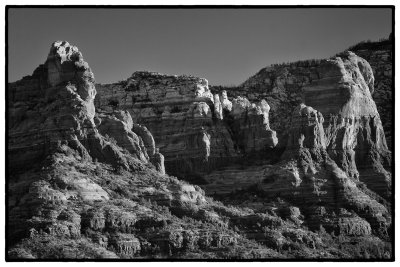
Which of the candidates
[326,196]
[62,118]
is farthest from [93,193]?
[326,196]

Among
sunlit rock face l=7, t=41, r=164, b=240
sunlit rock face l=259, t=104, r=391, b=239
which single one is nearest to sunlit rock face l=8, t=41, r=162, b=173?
sunlit rock face l=7, t=41, r=164, b=240

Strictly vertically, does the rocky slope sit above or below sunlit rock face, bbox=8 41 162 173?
below

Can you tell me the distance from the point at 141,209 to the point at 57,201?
8.03 m

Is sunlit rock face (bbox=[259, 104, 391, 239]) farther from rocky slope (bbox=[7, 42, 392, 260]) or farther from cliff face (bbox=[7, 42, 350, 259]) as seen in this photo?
cliff face (bbox=[7, 42, 350, 259])

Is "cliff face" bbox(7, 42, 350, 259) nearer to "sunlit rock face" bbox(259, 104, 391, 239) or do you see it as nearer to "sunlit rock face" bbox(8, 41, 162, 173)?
"sunlit rock face" bbox(8, 41, 162, 173)

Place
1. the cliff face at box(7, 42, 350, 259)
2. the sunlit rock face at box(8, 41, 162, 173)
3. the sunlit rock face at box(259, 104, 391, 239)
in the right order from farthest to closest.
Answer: the sunlit rock face at box(259, 104, 391, 239)
the sunlit rock face at box(8, 41, 162, 173)
the cliff face at box(7, 42, 350, 259)

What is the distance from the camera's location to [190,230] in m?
181

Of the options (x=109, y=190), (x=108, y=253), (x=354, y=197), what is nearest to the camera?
(x=108, y=253)

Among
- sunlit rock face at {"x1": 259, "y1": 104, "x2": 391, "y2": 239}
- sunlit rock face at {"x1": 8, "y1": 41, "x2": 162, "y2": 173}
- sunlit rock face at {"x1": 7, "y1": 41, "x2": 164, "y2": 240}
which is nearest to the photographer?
sunlit rock face at {"x1": 7, "y1": 41, "x2": 164, "y2": 240}

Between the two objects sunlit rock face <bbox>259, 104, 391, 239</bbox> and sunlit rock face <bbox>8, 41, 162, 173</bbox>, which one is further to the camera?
sunlit rock face <bbox>259, 104, 391, 239</bbox>

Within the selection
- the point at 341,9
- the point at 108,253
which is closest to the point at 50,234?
the point at 108,253

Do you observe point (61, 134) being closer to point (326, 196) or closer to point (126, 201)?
point (126, 201)

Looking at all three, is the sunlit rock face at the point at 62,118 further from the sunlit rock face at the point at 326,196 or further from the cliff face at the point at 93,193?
the sunlit rock face at the point at 326,196

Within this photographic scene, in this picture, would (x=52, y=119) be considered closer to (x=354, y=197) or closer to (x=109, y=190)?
(x=109, y=190)
